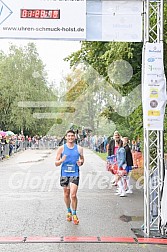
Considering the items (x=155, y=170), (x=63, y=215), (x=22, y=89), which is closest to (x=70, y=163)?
(x=63, y=215)

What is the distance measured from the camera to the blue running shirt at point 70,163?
30.4 feet

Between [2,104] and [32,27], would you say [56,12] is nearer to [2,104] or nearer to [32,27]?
[32,27]

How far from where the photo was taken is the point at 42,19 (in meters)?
8.51

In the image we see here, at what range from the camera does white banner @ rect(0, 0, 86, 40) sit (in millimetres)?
8453

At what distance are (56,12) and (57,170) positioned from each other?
14355 mm

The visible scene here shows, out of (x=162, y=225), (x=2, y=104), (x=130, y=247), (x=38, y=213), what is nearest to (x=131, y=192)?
(x=38, y=213)

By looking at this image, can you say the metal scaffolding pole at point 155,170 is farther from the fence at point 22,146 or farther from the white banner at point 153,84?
the fence at point 22,146

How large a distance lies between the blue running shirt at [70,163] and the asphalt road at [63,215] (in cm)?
93

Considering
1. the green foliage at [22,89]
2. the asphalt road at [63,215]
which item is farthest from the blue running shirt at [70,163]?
the green foliage at [22,89]

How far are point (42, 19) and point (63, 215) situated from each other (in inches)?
158

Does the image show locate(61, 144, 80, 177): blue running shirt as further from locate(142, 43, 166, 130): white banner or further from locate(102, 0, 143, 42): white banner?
locate(102, 0, 143, 42): white banner

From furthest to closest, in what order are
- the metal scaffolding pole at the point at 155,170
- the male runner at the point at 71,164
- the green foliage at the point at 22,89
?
the green foliage at the point at 22,89 → the male runner at the point at 71,164 → the metal scaffolding pole at the point at 155,170

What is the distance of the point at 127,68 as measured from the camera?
738 inches

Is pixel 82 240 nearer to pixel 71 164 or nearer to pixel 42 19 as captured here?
pixel 71 164
